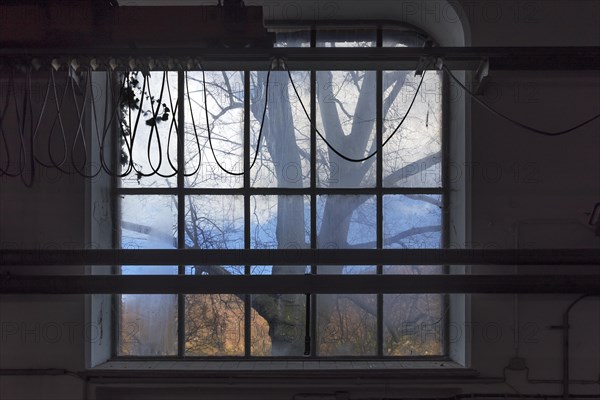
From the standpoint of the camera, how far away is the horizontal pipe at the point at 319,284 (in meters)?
2.26

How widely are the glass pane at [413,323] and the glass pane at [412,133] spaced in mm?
621

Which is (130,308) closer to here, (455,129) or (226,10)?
(226,10)

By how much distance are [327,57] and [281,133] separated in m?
0.82

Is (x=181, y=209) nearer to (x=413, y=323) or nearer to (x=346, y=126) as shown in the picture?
(x=346, y=126)

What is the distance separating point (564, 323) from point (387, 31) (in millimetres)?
2175

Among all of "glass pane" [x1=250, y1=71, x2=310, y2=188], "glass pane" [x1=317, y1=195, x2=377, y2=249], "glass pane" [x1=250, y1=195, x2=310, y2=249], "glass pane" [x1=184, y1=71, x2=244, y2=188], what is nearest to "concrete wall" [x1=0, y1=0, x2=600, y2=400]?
"glass pane" [x1=317, y1=195, x2=377, y2=249]

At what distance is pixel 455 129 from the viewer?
2.87 m

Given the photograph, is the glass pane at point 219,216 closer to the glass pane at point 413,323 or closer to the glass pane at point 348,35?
the glass pane at point 413,323

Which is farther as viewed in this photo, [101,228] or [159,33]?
[101,228]

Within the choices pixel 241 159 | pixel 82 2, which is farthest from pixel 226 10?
pixel 241 159

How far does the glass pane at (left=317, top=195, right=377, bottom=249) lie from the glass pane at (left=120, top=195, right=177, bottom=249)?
1005 millimetres

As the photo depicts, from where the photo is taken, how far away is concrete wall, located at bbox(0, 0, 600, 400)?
259 cm

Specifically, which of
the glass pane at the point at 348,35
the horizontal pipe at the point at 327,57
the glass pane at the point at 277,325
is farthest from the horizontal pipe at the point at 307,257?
the glass pane at the point at 348,35

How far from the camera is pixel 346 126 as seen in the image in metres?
2.95
